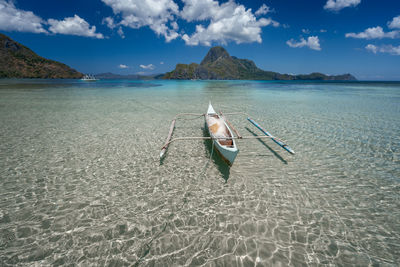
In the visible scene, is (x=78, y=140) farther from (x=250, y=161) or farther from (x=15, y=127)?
(x=250, y=161)

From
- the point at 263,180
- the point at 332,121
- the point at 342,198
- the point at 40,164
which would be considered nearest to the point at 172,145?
the point at 263,180

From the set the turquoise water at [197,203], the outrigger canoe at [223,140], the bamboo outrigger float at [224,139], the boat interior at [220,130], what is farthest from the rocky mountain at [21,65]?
the outrigger canoe at [223,140]

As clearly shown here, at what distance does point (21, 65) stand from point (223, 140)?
253 m

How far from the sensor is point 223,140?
812 cm

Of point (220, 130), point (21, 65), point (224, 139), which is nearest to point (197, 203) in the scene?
point (224, 139)

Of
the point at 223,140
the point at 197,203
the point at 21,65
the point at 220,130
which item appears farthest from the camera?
→ the point at 21,65

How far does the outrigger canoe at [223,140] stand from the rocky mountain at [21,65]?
701ft

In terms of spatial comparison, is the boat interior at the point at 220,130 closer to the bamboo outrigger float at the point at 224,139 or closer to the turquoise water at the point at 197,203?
the bamboo outrigger float at the point at 224,139

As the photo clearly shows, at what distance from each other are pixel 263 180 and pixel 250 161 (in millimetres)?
1585

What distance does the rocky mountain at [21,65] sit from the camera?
155 meters

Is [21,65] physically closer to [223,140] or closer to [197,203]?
[223,140]

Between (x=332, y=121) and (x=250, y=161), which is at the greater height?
(x=332, y=121)

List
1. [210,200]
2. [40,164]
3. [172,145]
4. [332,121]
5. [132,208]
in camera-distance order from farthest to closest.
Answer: [332,121]
[172,145]
[40,164]
[210,200]
[132,208]

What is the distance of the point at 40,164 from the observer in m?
7.47
